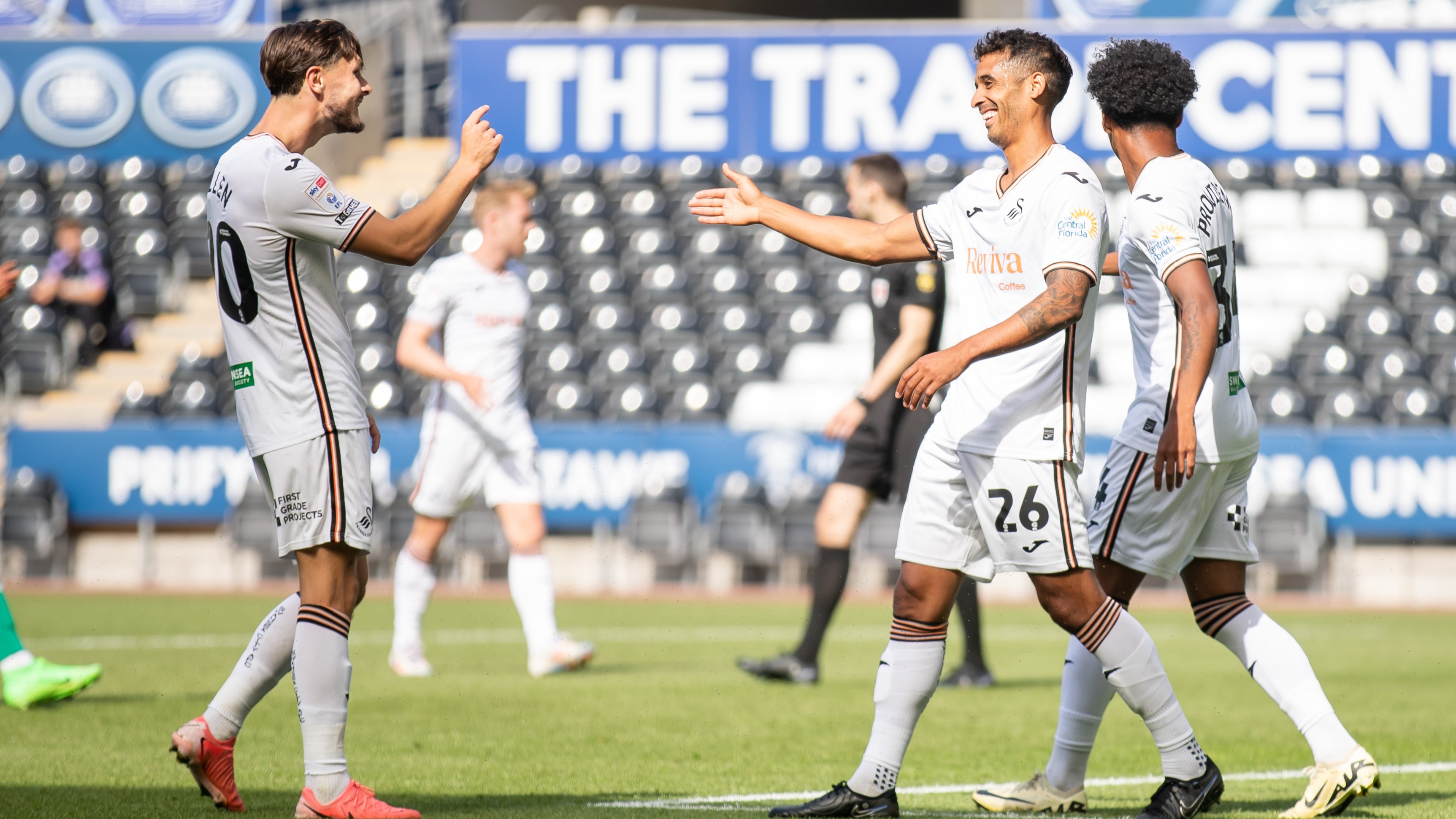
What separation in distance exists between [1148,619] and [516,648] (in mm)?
5295

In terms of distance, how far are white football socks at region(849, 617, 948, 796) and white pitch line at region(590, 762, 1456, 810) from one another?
1.39 ft

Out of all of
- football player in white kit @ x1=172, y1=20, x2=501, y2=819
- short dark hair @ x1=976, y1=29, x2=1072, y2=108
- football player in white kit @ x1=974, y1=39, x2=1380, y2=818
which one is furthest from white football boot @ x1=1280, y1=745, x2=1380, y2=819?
football player in white kit @ x1=172, y1=20, x2=501, y2=819

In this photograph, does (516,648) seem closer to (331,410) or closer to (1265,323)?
(331,410)

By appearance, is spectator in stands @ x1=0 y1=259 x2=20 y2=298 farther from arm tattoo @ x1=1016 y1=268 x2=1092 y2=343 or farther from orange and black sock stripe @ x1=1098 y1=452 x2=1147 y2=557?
orange and black sock stripe @ x1=1098 y1=452 x2=1147 y2=557

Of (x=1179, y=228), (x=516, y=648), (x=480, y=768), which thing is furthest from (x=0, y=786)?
(x=516, y=648)

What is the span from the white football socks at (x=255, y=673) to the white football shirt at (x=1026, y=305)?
198 cm

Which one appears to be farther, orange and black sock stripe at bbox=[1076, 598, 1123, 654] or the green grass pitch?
the green grass pitch

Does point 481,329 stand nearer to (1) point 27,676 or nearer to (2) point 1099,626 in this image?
(1) point 27,676

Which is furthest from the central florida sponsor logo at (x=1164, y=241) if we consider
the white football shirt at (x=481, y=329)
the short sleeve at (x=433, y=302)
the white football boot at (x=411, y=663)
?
the white football boot at (x=411, y=663)

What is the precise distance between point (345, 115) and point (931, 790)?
2.75 m

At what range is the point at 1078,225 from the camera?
13.0 ft

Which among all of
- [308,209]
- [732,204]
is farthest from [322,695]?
[732,204]

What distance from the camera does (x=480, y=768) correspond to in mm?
5145

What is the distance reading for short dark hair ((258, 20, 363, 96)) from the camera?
4.09 m
